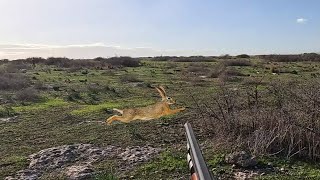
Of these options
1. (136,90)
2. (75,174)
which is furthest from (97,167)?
(136,90)

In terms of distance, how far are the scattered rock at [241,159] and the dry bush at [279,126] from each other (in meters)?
0.37

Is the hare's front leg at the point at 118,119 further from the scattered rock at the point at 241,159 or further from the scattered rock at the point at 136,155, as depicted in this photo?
the scattered rock at the point at 241,159

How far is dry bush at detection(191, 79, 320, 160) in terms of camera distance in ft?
24.9

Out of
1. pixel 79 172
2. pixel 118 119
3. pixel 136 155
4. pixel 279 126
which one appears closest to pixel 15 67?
pixel 118 119

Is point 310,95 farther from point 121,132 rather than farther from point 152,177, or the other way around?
point 121,132

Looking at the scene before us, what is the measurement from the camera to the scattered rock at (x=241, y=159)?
279 inches

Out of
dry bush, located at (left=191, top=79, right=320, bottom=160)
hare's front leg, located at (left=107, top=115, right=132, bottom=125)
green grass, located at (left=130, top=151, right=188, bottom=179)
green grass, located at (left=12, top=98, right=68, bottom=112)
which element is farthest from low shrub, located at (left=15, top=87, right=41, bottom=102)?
green grass, located at (left=130, top=151, right=188, bottom=179)

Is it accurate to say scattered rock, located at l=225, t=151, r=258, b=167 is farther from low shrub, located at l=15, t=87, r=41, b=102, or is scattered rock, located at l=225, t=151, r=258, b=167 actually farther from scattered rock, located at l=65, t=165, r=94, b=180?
low shrub, located at l=15, t=87, r=41, b=102

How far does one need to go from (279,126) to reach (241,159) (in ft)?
3.52

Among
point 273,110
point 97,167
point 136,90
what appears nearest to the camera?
point 97,167

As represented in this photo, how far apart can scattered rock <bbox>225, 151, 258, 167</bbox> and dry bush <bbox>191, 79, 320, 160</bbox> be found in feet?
1.22

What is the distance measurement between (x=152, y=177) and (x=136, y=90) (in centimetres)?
1334

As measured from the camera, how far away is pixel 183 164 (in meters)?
7.41

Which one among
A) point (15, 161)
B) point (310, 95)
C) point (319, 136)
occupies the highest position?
point (310, 95)
